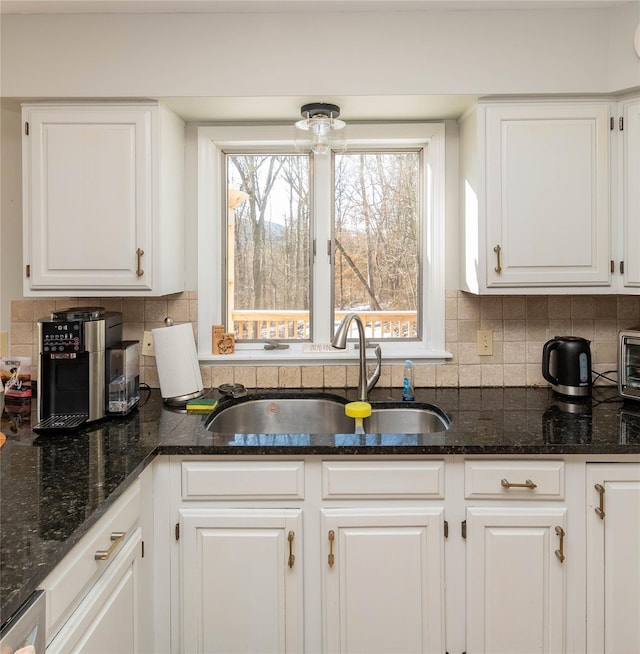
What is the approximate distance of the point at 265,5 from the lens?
1855 millimetres

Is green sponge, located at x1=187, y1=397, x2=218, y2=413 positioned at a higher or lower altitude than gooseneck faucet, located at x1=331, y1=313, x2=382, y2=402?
lower

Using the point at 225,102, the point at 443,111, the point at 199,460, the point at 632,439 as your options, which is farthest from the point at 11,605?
the point at 443,111

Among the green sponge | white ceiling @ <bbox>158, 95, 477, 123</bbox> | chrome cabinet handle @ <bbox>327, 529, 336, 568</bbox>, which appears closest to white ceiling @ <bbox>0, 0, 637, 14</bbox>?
white ceiling @ <bbox>158, 95, 477, 123</bbox>

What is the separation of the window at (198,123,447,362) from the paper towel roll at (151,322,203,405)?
0.93ft

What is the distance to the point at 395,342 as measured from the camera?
94.3 inches

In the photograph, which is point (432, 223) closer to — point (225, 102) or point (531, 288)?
point (531, 288)

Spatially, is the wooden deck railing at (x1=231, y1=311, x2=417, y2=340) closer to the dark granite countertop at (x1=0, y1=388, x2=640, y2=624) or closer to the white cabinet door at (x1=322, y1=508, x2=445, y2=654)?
the dark granite countertop at (x1=0, y1=388, x2=640, y2=624)

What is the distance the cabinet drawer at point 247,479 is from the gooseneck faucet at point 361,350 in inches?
20.7

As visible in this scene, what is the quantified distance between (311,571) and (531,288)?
4.32ft

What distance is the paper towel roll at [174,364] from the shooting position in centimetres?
204

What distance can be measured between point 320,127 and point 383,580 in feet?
5.44

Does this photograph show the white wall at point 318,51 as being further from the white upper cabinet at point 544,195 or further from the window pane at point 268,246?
the window pane at point 268,246

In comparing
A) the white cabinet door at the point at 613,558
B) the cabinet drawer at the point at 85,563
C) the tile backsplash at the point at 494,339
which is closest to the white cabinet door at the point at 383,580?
the white cabinet door at the point at 613,558

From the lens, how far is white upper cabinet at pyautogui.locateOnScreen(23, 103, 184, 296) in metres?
1.91
